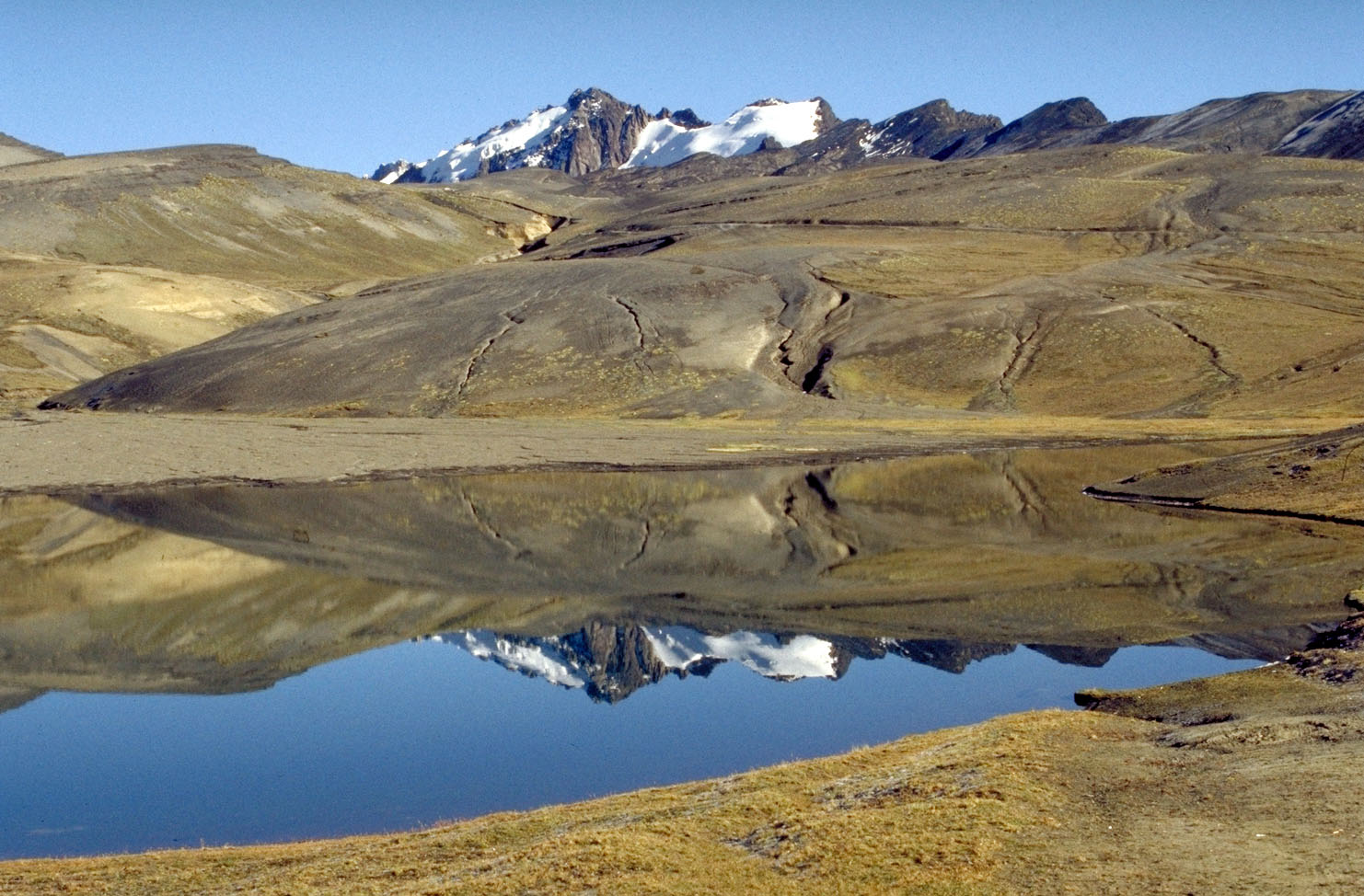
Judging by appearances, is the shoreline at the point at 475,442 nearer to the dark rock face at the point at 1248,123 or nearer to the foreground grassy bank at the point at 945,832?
the foreground grassy bank at the point at 945,832

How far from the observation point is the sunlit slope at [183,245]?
310 ft

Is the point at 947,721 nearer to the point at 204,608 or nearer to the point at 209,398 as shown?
the point at 204,608

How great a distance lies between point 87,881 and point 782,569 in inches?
838

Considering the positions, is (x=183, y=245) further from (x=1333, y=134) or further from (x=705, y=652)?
(x=705, y=652)

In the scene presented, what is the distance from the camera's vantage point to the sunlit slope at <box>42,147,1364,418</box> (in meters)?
68.6

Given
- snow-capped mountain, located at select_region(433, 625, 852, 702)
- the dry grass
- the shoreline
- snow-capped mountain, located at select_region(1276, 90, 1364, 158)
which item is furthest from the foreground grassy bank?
snow-capped mountain, located at select_region(1276, 90, 1364, 158)

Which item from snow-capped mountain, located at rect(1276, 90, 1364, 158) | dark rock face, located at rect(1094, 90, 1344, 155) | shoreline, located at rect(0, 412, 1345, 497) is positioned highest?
dark rock face, located at rect(1094, 90, 1344, 155)

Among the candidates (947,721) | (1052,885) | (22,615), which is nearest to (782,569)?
(947,721)

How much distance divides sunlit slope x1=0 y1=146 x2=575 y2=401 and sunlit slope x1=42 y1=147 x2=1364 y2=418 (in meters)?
12.1

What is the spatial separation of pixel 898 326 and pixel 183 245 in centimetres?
8642

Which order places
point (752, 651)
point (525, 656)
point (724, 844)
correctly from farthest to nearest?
point (525, 656) → point (752, 651) → point (724, 844)

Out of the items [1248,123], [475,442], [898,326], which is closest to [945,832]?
[475,442]

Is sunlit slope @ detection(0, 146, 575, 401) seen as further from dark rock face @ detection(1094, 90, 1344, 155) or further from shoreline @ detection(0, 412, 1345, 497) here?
dark rock face @ detection(1094, 90, 1344, 155)

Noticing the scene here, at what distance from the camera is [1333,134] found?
161625 millimetres
